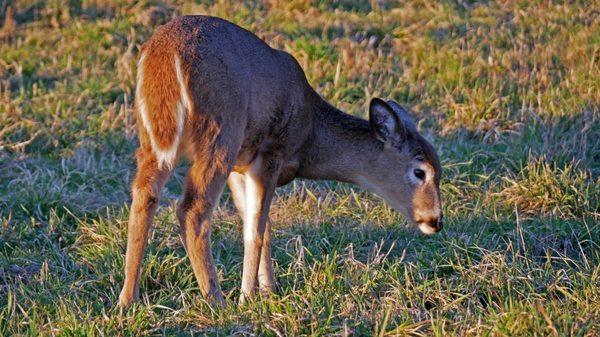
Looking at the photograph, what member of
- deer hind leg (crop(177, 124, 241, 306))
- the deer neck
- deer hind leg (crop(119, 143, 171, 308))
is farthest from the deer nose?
deer hind leg (crop(119, 143, 171, 308))

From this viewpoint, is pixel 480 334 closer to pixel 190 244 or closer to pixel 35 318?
pixel 190 244

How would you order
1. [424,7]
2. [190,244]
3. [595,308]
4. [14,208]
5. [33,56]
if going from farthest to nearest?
1. [424,7]
2. [33,56]
3. [14,208]
4. [190,244]
5. [595,308]

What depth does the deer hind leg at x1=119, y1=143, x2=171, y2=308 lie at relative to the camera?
5.72 m

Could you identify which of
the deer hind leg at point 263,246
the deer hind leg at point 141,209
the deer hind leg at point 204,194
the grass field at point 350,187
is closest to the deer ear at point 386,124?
the grass field at point 350,187

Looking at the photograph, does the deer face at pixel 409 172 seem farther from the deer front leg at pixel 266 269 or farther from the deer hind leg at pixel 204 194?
the deer hind leg at pixel 204 194

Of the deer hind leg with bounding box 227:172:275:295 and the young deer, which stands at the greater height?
the young deer

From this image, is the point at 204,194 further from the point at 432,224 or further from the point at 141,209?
the point at 432,224

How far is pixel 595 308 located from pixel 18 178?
465 centimetres

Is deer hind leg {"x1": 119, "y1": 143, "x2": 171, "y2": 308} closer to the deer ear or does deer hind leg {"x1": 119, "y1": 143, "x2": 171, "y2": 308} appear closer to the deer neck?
the deer neck

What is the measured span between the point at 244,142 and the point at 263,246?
2.50 feet

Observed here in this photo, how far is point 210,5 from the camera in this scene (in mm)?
12094

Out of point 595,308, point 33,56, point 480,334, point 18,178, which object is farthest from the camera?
point 33,56

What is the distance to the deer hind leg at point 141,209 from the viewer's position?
5.72m

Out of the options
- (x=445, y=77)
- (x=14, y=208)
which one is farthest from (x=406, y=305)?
(x=445, y=77)
